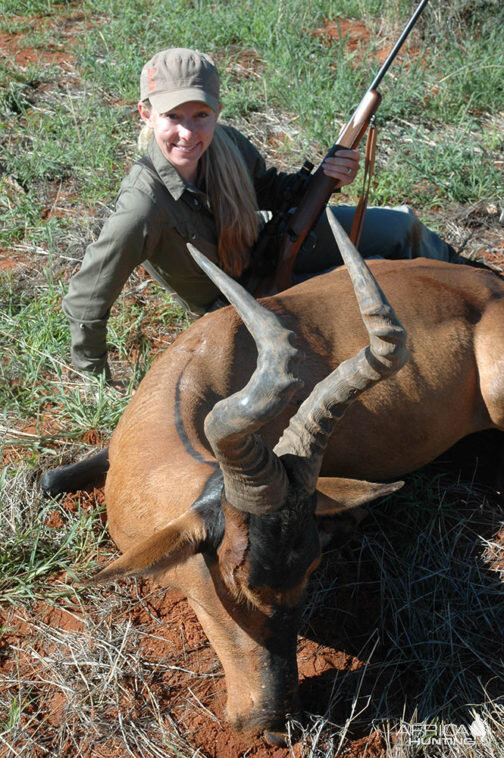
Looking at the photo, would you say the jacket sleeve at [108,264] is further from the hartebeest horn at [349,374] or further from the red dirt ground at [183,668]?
the hartebeest horn at [349,374]

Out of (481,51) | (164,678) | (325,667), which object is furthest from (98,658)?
(481,51)

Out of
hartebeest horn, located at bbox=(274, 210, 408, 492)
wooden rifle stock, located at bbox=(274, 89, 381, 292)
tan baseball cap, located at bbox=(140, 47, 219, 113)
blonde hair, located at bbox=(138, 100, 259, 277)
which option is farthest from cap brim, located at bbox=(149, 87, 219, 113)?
hartebeest horn, located at bbox=(274, 210, 408, 492)

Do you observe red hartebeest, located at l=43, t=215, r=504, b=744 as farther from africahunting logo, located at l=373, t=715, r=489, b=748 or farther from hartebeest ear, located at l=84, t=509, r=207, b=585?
africahunting logo, located at l=373, t=715, r=489, b=748

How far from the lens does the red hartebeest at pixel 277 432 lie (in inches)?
103

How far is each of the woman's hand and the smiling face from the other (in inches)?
39.0

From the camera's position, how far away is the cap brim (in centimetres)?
426

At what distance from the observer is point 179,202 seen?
185 inches

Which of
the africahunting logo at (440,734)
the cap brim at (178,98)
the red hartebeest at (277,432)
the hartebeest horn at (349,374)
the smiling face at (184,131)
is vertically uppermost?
the cap brim at (178,98)

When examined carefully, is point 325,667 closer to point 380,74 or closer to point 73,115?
point 380,74

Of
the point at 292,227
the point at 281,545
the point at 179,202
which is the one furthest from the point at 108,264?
the point at 281,545

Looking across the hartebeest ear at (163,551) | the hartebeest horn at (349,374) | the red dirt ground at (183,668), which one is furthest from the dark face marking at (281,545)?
the red dirt ground at (183,668)

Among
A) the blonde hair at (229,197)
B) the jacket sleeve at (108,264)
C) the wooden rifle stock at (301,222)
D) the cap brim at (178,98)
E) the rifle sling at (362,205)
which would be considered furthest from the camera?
the rifle sling at (362,205)

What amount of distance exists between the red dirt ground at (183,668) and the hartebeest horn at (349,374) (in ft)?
3.96

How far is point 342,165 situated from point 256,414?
3.30 metres
